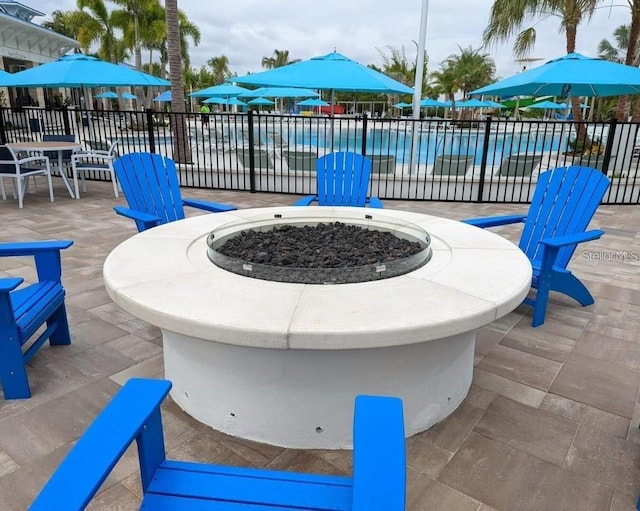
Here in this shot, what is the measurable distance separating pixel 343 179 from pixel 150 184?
1.90 meters

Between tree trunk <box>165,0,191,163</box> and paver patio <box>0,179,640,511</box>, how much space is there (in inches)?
247

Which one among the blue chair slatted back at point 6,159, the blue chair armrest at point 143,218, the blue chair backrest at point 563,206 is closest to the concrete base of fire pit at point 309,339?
the blue chair armrest at point 143,218

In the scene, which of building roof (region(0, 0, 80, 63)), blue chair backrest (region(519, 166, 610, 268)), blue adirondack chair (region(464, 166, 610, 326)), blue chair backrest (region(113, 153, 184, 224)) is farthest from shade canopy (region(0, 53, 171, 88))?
building roof (region(0, 0, 80, 63))

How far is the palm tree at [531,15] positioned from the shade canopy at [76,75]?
27.9 ft

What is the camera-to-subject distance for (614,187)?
8.16 metres

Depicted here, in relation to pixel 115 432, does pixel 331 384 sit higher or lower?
lower

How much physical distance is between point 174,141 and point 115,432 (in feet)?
31.6

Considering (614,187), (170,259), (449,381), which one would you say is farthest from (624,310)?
(614,187)

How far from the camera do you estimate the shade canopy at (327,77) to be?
19.8ft

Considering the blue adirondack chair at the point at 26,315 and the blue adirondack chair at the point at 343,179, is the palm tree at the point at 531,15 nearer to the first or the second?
the blue adirondack chair at the point at 343,179

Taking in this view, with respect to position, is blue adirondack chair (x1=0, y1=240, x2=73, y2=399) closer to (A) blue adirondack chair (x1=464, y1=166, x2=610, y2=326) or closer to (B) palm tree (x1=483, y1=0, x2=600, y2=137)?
(A) blue adirondack chair (x1=464, y1=166, x2=610, y2=326)

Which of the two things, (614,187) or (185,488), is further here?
(614,187)

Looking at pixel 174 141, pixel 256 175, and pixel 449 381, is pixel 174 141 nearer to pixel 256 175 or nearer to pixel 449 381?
pixel 256 175

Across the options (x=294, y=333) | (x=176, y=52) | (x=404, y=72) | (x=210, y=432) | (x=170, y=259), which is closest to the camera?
(x=294, y=333)
